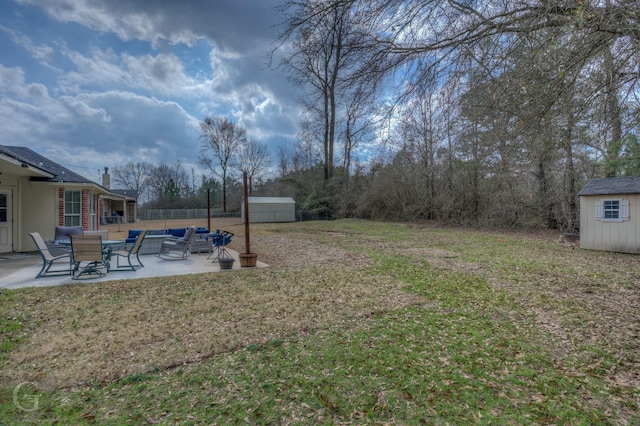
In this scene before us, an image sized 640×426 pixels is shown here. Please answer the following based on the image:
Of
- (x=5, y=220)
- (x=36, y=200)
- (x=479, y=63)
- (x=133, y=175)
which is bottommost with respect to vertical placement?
(x=5, y=220)

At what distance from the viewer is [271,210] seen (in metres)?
26.4

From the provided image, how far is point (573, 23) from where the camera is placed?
7.82 ft

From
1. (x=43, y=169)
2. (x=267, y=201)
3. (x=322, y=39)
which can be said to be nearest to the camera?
(x=322, y=39)

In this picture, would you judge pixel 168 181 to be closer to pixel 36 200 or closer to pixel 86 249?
pixel 36 200

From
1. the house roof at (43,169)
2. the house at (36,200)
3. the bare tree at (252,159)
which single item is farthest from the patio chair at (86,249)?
the bare tree at (252,159)

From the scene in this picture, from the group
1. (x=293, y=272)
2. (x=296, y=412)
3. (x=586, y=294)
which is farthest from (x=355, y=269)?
(x=296, y=412)

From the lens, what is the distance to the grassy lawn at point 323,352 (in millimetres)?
2049

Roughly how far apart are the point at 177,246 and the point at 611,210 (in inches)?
504

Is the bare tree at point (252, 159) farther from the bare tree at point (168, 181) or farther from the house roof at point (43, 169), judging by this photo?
the house roof at point (43, 169)

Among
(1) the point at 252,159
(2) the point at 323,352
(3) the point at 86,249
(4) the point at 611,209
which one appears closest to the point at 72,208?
(3) the point at 86,249

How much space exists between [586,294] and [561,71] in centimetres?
399

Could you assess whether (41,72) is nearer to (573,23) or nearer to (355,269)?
(355,269)

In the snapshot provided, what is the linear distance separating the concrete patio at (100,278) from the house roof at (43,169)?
2.23m

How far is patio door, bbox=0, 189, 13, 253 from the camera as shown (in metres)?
8.00
